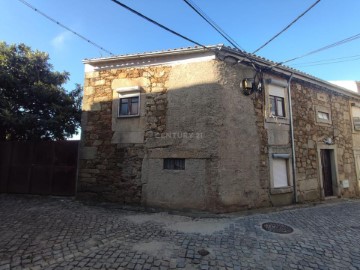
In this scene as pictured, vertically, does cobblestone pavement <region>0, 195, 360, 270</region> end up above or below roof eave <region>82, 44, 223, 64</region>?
below

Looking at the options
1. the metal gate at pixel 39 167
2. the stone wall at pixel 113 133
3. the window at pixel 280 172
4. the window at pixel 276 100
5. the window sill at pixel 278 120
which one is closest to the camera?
the stone wall at pixel 113 133

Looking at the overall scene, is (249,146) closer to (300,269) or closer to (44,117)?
(300,269)

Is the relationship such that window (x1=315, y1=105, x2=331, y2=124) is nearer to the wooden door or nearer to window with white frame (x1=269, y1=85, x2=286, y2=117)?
the wooden door

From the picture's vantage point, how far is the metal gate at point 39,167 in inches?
342

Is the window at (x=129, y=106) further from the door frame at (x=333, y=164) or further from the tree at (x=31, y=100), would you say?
the door frame at (x=333, y=164)

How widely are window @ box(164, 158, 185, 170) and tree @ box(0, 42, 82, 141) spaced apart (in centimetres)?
494

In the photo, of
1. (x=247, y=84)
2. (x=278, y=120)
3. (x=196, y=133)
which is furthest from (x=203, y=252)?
(x=278, y=120)

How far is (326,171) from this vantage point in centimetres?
1015

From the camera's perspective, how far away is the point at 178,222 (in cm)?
586

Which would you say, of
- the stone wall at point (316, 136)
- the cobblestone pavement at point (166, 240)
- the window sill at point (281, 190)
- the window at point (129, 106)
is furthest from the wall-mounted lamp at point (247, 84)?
the cobblestone pavement at point (166, 240)

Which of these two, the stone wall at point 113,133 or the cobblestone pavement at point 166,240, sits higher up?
the stone wall at point 113,133

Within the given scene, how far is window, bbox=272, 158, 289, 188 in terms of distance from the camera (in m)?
8.06

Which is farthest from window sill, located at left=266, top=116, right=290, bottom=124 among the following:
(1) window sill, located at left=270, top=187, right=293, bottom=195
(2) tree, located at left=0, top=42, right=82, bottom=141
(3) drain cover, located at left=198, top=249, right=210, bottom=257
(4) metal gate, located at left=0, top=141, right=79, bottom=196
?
(2) tree, located at left=0, top=42, right=82, bottom=141

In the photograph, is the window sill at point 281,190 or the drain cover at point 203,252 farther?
the window sill at point 281,190
